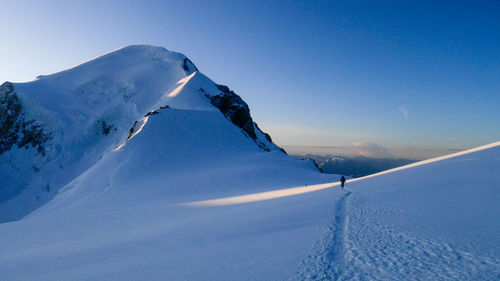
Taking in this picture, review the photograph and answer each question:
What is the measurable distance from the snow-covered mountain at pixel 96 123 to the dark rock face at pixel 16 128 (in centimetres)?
15

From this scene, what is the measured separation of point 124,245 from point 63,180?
48738 mm

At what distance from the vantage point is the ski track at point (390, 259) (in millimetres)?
3813

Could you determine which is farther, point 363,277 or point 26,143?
point 26,143

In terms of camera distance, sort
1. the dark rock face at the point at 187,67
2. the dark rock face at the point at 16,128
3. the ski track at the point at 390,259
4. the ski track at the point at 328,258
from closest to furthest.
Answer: the ski track at the point at 390,259 < the ski track at the point at 328,258 < the dark rock face at the point at 16,128 < the dark rock face at the point at 187,67

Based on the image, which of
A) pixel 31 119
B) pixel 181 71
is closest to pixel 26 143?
pixel 31 119

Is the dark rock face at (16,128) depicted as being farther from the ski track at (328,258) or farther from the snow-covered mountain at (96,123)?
the ski track at (328,258)

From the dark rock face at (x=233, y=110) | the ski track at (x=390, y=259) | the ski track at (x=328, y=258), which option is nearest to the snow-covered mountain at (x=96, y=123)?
the dark rock face at (x=233, y=110)

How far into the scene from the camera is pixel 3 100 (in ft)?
169

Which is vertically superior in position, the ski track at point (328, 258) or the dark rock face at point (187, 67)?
the dark rock face at point (187, 67)

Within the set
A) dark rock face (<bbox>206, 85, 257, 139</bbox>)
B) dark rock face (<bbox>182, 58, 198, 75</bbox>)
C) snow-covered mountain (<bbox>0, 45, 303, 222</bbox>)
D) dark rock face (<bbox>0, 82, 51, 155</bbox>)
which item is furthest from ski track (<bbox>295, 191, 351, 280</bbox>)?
dark rock face (<bbox>182, 58, 198, 75</bbox>)

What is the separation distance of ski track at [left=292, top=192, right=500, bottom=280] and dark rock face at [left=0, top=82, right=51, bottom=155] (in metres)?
64.1

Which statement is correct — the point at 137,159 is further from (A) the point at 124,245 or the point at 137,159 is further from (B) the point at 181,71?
(B) the point at 181,71

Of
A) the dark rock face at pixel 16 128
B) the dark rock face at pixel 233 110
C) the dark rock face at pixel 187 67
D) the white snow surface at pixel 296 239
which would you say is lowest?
the white snow surface at pixel 296 239

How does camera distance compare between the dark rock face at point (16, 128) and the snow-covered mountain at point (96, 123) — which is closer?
the snow-covered mountain at point (96, 123)
